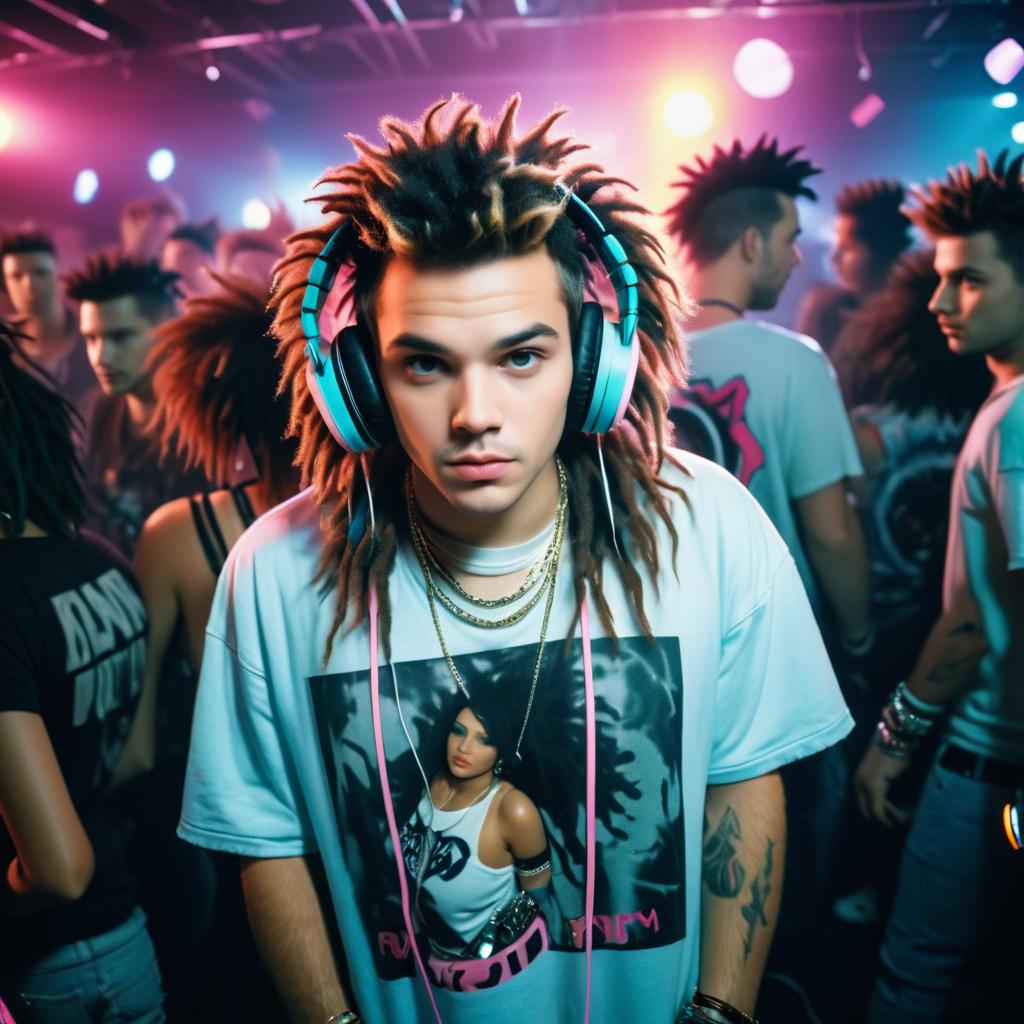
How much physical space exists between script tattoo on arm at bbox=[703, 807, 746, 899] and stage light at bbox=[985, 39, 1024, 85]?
1795 millimetres

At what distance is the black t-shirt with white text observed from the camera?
1.31 metres

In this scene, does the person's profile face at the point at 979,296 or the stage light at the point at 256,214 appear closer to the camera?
the person's profile face at the point at 979,296

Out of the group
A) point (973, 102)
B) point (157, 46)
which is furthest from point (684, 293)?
point (157, 46)

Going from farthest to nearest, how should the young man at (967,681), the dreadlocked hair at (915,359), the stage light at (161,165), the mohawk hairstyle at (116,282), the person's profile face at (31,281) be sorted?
the person's profile face at (31,281), the stage light at (161,165), the mohawk hairstyle at (116,282), the dreadlocked hair at (915,359), the young man at (967,681)

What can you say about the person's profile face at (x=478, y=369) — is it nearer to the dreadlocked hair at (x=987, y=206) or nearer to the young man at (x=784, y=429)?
the young man at (x=784, y=429)

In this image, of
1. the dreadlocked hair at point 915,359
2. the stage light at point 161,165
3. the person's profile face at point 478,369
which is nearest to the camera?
the person's profile face at point 478,369

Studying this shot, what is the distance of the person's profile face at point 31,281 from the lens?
2.98m

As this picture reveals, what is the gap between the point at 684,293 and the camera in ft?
3.54

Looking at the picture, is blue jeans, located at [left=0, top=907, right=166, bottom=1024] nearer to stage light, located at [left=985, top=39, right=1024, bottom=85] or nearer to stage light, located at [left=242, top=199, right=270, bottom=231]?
stage light, located at [left=242, top=199, right=270, bottom=231]

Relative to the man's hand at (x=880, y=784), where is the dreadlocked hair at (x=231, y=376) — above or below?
above

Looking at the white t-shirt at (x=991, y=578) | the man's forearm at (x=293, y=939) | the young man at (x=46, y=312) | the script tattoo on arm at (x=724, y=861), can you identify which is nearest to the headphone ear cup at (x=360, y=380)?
the man's forearm at (x=293, y=939)

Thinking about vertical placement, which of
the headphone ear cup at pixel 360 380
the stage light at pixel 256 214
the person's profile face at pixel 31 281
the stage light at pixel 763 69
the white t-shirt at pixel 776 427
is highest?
the stage light at pixel 763 69

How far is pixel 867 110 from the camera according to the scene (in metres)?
2.19

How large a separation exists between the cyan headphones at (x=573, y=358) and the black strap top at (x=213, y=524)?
0.85 metres
